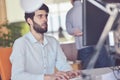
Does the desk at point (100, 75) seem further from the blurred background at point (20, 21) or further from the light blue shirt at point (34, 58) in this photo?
the blurred background at point (20, 21)

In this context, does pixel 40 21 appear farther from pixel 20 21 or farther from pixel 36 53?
pixel 20 21

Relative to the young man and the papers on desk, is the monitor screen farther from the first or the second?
the young man

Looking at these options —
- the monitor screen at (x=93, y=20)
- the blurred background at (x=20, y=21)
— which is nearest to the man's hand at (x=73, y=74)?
the monitor screen at (x=93, y=20)

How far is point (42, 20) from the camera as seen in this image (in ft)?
6.72

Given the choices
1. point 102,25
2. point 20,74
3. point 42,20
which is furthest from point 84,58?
point 102,25

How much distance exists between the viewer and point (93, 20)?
149cm

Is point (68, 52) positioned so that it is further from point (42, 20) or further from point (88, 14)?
point (88, 14)

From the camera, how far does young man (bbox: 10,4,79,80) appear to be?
1.88 m

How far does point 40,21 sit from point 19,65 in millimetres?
365

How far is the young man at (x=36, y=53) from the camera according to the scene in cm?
188

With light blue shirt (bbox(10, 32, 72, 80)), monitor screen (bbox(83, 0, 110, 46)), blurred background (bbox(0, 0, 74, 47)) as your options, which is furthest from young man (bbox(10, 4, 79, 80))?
blurred background (bbox(0, 0, 74, 47))

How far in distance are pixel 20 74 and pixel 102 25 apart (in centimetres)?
62

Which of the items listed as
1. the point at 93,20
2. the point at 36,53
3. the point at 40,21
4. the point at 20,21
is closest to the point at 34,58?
the point at 36,53

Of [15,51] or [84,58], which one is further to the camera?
[84,58]
